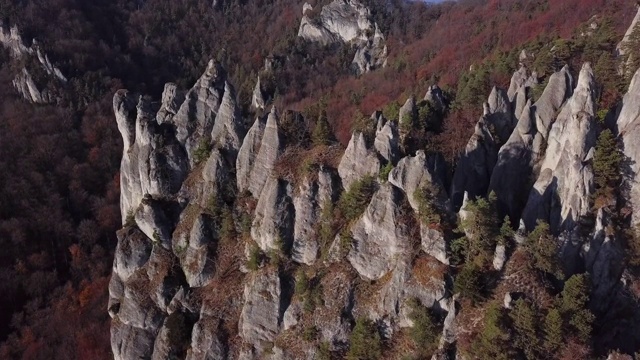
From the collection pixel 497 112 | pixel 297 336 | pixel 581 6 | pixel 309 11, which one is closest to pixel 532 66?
pixel 497 112

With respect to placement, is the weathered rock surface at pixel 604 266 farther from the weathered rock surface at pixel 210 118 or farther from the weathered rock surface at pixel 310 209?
the weathered rock surface at pixel 210 118

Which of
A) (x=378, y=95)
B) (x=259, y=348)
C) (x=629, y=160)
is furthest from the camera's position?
(x=378, y=95)

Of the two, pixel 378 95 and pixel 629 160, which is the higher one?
pixel 378 95

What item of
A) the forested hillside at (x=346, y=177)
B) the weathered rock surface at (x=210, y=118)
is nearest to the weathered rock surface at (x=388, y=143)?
the forested hillside at (x=346, y=177)

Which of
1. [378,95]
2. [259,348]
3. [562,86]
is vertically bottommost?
[259,348]

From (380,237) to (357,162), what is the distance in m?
4.59

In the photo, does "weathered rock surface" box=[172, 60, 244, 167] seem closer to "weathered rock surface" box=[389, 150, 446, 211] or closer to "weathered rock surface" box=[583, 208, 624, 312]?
"weathered rock surface" box=[389, 150, 446, 211]

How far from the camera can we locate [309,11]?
14638 centimetres

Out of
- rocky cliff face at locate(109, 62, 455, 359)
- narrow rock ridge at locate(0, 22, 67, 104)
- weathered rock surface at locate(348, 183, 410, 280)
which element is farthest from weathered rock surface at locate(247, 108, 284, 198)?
narrow rock ridge at locate(0, 22, 67, 104)

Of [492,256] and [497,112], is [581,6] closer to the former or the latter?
[497,112]

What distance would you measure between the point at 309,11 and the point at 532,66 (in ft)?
348

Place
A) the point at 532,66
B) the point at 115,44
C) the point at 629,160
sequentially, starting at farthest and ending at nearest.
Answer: the point at 115,44
the point at 532,66
the point at 629,160

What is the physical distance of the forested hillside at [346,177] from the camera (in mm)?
24062

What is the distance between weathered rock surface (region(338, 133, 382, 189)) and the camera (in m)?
28.3
